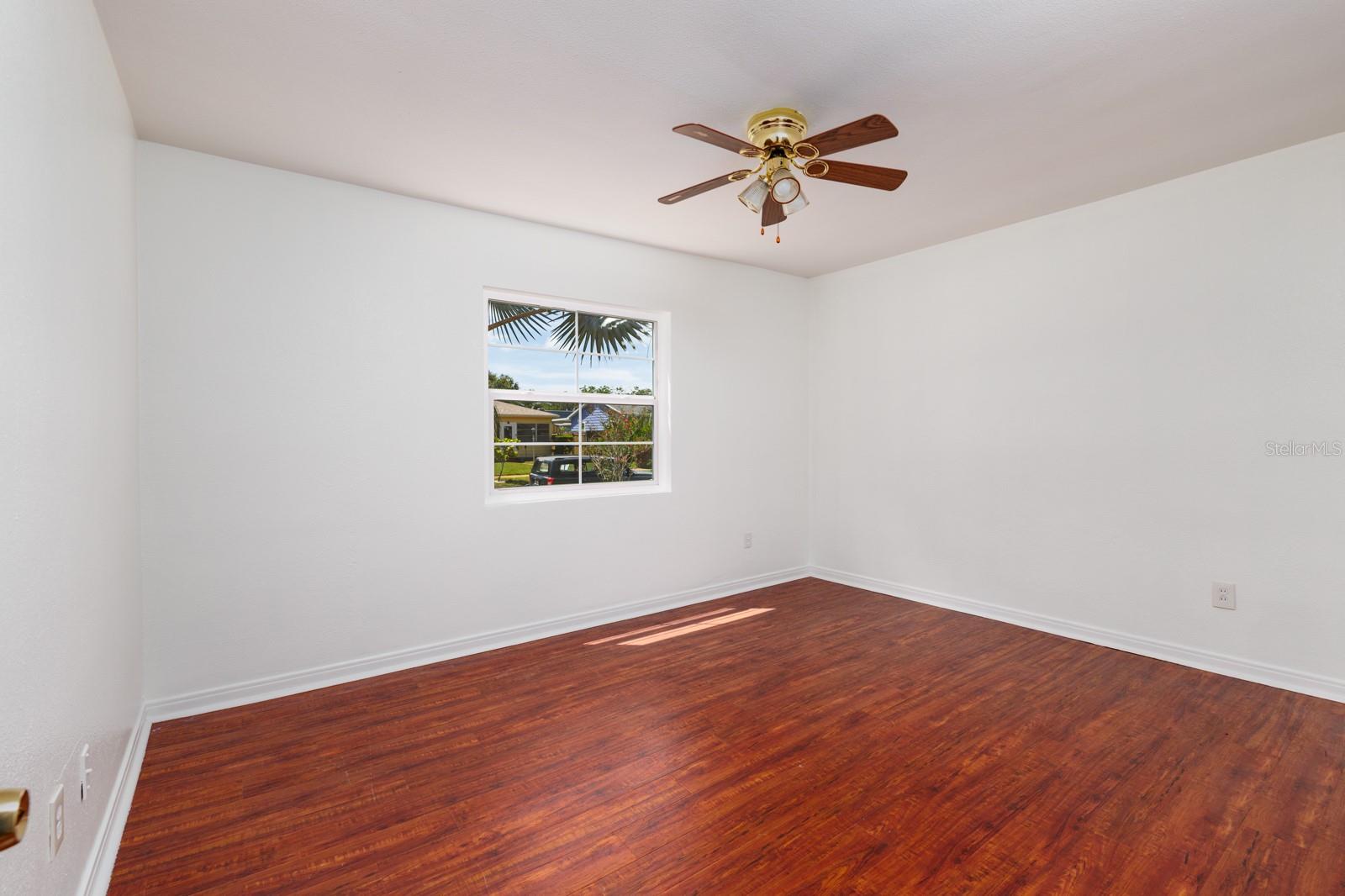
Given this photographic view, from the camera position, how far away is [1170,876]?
1.74 meters

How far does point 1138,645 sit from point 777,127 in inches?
134

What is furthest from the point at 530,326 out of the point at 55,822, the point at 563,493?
the point at 55,822

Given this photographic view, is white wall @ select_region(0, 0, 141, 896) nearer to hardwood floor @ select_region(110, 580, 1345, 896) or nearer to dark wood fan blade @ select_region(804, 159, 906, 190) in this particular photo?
hardwood floor @ select_region(110, 580, 1345, 896)

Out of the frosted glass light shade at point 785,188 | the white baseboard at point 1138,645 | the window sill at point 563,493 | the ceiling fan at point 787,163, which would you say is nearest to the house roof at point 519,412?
the window sill at point 563,493

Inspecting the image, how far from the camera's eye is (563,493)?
4.00 metres

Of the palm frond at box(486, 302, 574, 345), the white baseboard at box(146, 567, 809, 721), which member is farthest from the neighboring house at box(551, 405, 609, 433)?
the white baseboard at box(146, 567, 809, 721)

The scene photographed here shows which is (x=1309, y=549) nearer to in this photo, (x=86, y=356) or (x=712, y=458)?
(x=712, y=458)

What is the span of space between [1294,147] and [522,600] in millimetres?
4618

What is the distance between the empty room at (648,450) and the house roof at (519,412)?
5 cm

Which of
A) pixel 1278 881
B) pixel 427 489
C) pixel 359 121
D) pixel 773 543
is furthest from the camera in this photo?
pixel 773 543

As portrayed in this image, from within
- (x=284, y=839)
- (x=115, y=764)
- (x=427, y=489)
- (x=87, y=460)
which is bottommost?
(x=284, y=839)

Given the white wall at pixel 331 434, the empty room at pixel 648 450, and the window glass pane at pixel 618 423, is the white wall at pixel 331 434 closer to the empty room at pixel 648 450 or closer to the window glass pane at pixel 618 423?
the empty room at pixel 648 450

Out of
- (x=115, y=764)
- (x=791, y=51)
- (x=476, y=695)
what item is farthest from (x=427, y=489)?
(x=791, y=51)

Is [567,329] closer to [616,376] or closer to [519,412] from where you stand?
[616,376]
